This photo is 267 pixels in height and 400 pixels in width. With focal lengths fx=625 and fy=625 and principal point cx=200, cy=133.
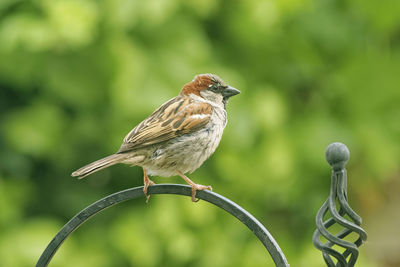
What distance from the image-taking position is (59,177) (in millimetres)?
3752

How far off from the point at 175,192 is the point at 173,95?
158 centimetres

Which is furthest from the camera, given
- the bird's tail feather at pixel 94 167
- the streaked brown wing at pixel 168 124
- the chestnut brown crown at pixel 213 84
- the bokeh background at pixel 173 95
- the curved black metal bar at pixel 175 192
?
the bokeh background at pixel 173 95

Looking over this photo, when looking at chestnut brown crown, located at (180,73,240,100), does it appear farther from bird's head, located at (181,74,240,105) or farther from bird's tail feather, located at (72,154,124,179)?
bird's tail feather, located at (72,154,124,179)

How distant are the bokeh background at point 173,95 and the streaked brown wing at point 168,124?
0.81m

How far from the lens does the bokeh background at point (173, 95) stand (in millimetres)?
3264

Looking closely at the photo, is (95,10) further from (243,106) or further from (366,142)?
(366,142)

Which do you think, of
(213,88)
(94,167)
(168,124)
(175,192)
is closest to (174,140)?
(168,124)

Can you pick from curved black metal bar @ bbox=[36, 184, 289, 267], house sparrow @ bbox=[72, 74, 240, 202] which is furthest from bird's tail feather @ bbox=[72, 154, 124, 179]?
curved black metal bar @ bbox=[36, 184, 289, 267]

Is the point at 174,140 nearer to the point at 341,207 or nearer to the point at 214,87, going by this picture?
the point at 214,87

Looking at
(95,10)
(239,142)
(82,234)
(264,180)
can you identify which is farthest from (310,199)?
(95,10)

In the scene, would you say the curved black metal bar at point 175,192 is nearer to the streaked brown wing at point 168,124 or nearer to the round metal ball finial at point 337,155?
the round metal ball finial at point 337,155

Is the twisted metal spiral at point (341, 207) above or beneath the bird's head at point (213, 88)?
beneath

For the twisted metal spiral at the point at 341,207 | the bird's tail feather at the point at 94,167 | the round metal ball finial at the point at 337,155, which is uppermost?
the bird's tail feather at the point at 94,167

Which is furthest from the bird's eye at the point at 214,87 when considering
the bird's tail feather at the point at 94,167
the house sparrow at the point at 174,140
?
the bird's tail feather at the point at 94,167
